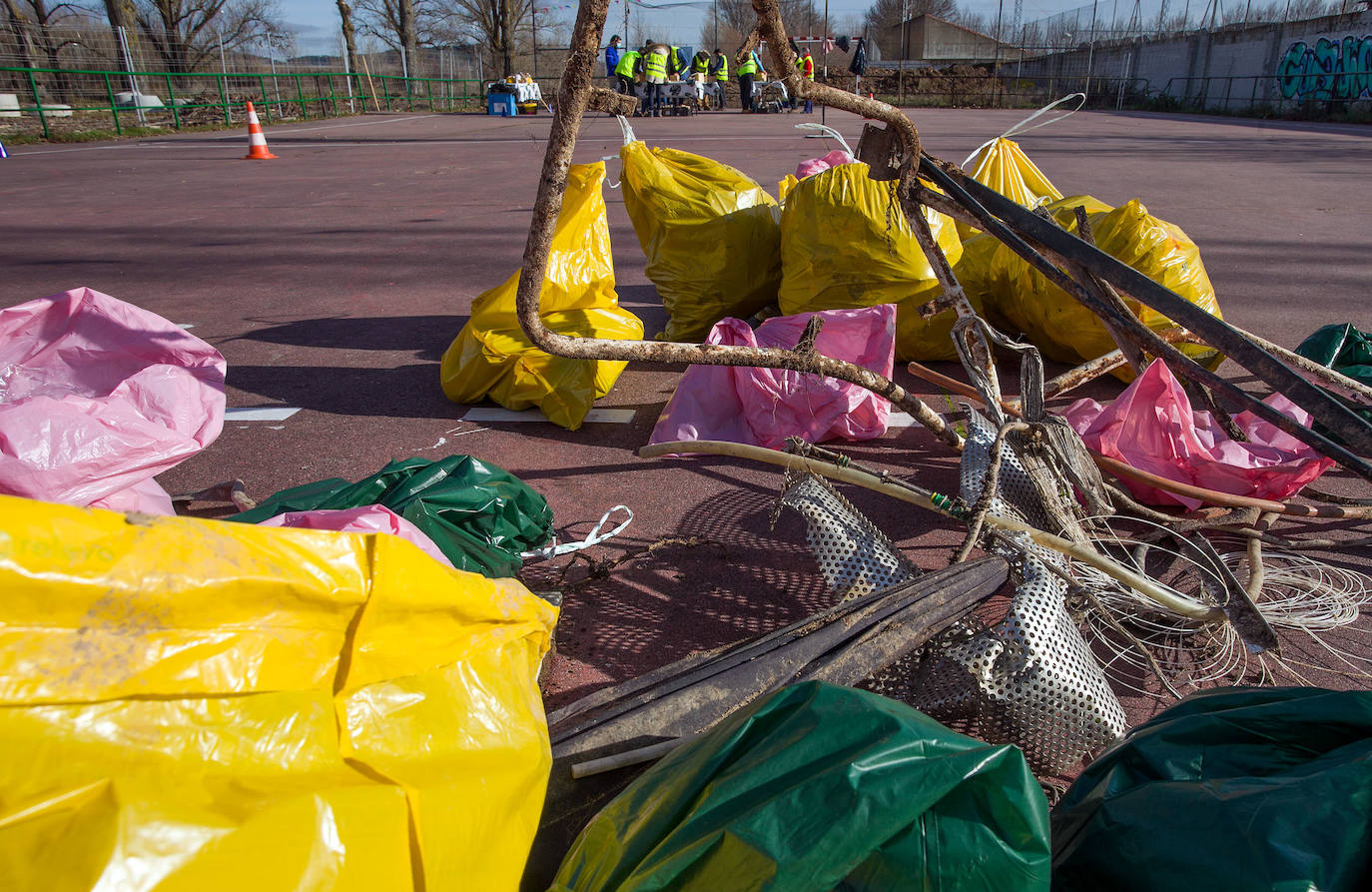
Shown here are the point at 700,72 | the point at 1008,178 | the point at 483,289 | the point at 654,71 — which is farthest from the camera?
the point at 700,72

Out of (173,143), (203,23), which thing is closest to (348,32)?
(203,23)

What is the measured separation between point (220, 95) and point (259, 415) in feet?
82.1

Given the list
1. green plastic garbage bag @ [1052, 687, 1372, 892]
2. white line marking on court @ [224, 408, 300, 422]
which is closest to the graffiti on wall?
white line marking on court @ [224, 408, 300, 422]

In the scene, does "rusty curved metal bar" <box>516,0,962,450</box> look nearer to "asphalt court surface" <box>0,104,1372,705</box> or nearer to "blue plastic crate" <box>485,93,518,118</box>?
"asphalt court surface" <box>0,104,1372,705</box>

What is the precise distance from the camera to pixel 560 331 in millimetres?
3426

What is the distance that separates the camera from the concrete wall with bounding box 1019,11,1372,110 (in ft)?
73.9

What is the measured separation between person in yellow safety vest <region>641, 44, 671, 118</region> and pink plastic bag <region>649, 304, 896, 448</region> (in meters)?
20.5

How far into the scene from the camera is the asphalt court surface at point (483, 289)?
7.77 ft

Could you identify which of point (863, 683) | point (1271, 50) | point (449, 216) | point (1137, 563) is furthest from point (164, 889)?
point (1271, 50)

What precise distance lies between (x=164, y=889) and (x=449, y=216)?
808cm

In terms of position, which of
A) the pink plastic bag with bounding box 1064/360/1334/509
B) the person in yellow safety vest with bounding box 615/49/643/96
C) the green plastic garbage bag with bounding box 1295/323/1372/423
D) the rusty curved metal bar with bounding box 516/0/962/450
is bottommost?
the pink plastic bag with bounding box 1064/360/1334/509

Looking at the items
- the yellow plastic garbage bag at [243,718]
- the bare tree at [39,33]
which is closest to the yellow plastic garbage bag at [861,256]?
the yellow plastic garbage bag at [243,718]

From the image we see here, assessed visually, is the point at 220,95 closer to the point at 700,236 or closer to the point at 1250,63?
the point at 700,236

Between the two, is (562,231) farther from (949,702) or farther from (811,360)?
(949,702)
